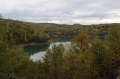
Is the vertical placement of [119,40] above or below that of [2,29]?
below

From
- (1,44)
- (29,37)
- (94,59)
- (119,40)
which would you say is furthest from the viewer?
(29,37)

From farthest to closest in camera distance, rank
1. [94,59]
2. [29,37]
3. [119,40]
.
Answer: [29,37]
[94,59]
[119,40]

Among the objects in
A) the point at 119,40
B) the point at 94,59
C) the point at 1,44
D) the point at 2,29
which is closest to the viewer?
the point at 1,44

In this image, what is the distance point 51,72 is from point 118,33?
11644mm

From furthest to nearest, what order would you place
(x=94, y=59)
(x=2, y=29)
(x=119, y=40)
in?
(x=94, y=59) < (x=119, y=40) < (x=2, y=29)

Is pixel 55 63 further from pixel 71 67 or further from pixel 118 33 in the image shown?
pixel 118 33

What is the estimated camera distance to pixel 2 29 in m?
15.1

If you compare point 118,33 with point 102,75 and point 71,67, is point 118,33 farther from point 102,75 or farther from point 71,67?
point 71,67

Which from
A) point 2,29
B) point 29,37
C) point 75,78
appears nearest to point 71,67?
point 75,78

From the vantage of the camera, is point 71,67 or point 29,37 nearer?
point 71,67

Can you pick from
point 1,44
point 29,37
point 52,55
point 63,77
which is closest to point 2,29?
point 1,44

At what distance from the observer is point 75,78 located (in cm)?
2828

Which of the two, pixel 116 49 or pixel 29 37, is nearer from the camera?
pixel 116 49

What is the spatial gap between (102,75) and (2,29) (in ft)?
60.1
